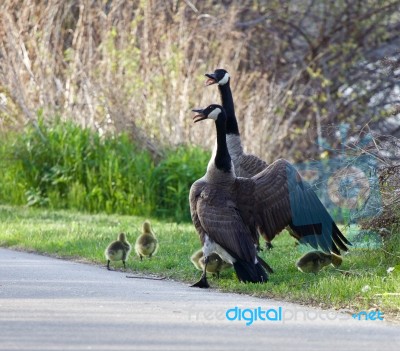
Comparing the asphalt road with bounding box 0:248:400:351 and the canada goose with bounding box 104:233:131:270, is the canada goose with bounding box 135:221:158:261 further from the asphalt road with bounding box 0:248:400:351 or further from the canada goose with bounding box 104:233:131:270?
the asphalt road with bounding box 0:248:400:351

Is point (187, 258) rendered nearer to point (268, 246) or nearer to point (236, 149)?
point (268, 246)

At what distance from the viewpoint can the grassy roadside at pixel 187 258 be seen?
9.73 m

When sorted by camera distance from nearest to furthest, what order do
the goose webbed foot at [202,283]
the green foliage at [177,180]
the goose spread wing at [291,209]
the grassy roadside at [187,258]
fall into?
the grassy roadside at [187,258] < the goose webbed foot at [202,283] < the goose spread wing at [291,209] < the green foliage at [177,180]

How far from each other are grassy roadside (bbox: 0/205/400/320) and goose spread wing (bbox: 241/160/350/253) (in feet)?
1.28

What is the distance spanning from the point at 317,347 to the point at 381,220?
4292mm

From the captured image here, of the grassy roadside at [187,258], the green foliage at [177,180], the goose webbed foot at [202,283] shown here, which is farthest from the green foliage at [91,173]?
the goose webbed foot at [202,283]

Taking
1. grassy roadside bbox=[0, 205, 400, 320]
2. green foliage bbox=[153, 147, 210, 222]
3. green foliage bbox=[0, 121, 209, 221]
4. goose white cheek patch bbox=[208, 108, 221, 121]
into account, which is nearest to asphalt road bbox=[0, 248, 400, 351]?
grassy roadside bbox=[0, 205, 400, 320]

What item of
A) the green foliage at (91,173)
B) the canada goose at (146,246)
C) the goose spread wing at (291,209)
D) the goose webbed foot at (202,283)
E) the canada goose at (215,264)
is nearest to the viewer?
the goose webbed foot at (202,283)

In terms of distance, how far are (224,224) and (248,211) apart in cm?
53

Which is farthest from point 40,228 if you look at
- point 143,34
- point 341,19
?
point 341,19

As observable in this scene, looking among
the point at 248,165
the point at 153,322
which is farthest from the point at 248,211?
the point at 153,322

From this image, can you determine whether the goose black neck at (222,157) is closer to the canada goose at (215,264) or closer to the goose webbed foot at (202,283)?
the canada goose at (215,264)

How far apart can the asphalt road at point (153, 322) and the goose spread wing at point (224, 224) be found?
0.55 meters

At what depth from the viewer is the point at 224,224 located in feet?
35.6
